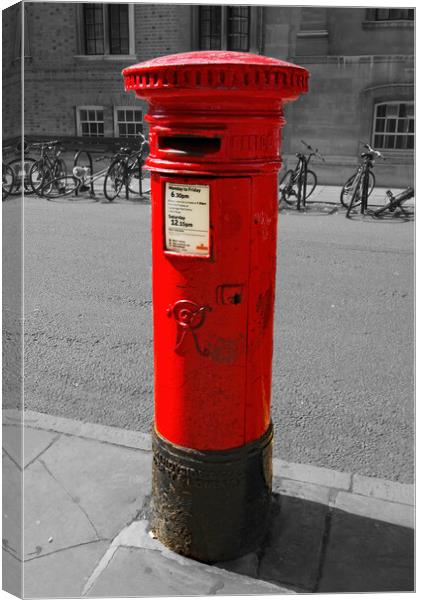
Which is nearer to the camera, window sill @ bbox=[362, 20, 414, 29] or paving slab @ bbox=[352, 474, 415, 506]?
paving slab @ bbox=[352, 474, 415, 506]

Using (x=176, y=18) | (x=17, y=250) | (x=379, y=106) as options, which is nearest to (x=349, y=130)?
(x=379, y=106)

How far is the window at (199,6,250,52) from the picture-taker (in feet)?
42.4

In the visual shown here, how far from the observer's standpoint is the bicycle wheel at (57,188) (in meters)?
12.2

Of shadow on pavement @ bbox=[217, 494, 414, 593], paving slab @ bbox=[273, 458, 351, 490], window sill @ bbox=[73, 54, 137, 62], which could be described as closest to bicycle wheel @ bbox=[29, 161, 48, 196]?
window sill @ bbox=[73, 54, 137, 62]

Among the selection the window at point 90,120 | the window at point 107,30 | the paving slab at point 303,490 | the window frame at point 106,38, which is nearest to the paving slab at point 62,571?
the paving slab at point 303,490

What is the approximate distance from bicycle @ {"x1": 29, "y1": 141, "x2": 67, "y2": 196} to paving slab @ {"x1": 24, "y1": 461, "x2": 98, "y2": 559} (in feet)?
31.4

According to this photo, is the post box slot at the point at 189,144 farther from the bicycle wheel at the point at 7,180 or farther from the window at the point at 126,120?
the window at the point at 126,120

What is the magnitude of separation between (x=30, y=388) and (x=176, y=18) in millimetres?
10932

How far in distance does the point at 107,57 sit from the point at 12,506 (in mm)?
15073

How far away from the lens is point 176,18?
43.1 feet

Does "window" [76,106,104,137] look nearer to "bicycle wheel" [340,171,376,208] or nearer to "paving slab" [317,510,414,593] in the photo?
"bicycle wheel" [340,171,376,208]

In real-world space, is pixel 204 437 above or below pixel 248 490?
above

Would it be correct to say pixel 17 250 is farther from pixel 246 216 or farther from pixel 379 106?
pixel 379 106

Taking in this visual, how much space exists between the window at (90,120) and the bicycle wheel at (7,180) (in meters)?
12.9
